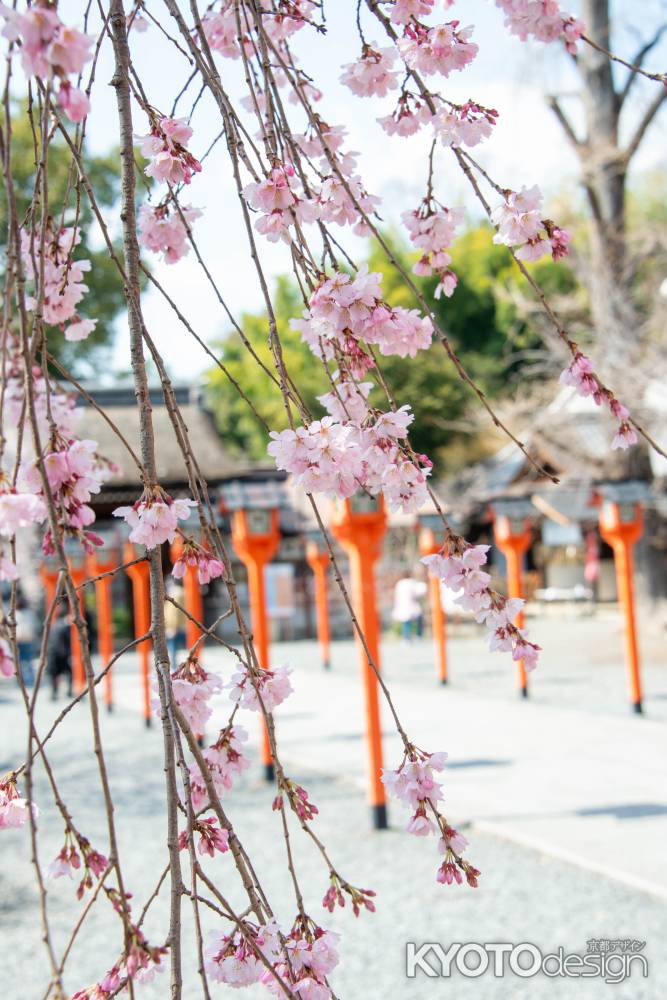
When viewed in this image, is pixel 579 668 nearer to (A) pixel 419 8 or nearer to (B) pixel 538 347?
(A) pixel 419 8

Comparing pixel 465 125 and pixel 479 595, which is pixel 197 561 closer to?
pixel 479 595

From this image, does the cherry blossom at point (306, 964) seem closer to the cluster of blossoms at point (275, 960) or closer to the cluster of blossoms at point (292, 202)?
the cluster of blossoms at point (275, 960)

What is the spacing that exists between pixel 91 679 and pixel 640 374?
915cm

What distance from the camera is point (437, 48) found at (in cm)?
120

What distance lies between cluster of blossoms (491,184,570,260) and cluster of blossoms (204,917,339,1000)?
0.84m

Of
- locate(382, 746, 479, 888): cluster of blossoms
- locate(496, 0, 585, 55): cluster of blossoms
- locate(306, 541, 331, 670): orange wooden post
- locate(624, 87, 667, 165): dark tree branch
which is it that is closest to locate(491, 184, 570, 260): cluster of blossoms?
locate(496, 0, 585, 55): cluster of blossoms

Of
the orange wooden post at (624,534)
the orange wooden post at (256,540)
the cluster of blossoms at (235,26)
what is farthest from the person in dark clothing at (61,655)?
the cluster of blossoms at (235,26)

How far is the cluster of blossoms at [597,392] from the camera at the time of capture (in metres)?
1.17

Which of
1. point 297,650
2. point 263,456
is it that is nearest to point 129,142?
point 297,650

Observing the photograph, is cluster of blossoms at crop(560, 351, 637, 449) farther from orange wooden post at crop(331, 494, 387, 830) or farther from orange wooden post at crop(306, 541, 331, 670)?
orange wooden post at crop(306, 541, 331, 670)

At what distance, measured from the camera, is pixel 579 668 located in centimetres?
990

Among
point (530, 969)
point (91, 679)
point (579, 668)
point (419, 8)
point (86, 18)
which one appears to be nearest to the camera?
point (91, 679)

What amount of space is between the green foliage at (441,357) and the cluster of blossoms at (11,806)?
50.2ft

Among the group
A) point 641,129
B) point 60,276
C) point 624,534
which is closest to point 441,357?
point 641,129
